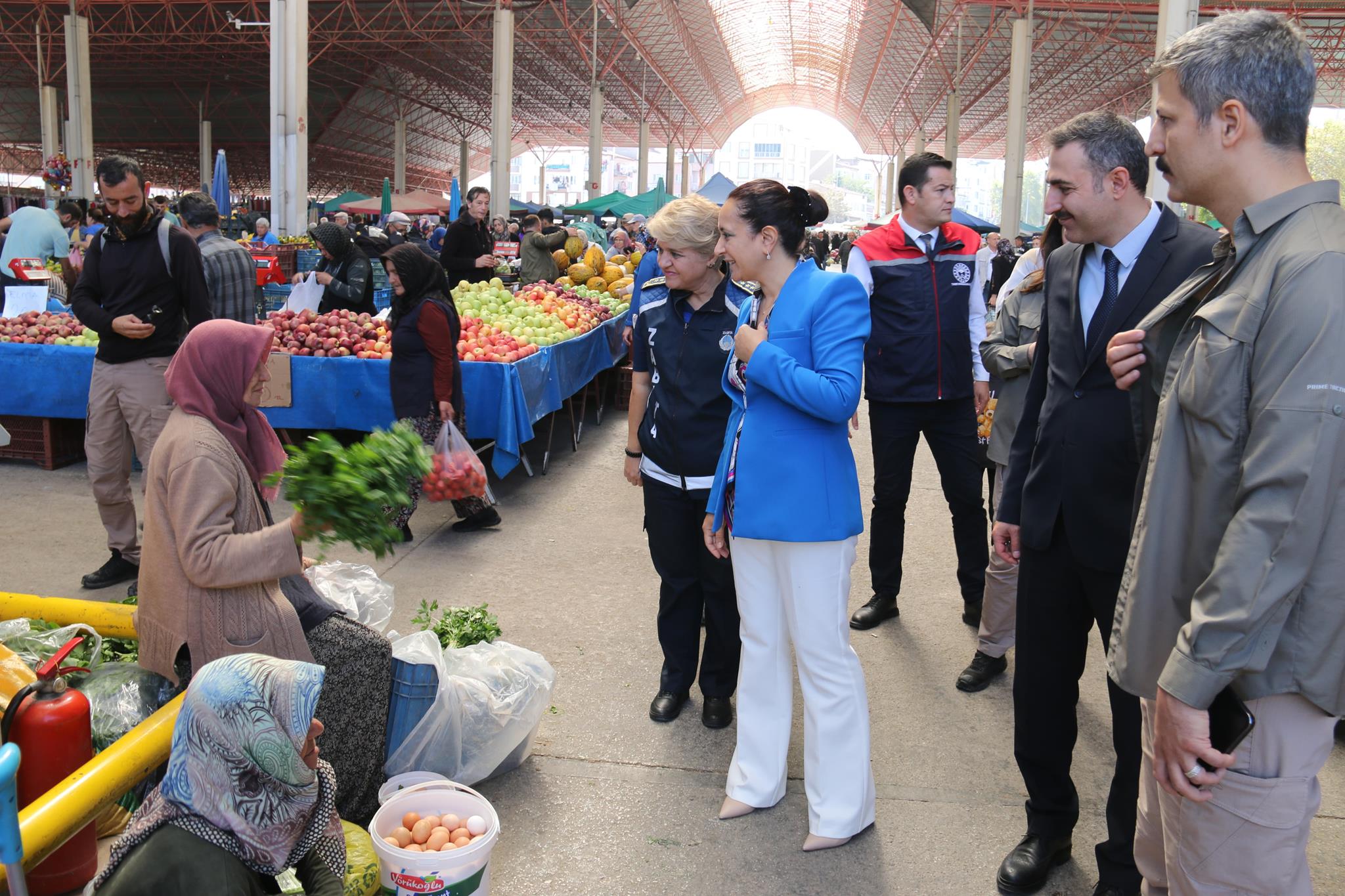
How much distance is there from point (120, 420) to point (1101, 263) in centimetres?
442

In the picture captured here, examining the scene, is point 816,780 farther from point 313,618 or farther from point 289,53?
point 289,53

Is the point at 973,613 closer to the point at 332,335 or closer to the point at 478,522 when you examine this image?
the point at 478,522

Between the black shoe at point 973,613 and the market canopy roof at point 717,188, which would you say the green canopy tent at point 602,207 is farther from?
the black shoe at point 973,613

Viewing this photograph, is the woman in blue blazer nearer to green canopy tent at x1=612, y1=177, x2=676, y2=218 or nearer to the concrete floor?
the concrete floor

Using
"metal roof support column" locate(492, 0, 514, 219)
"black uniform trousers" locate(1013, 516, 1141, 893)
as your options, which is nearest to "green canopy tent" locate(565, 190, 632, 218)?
"metal roof support column" locate(492, 0, 514, 219)

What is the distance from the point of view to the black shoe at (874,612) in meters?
4.84

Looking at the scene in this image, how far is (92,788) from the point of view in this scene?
2.33 meters

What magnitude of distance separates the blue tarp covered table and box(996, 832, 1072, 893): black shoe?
4.54 meters

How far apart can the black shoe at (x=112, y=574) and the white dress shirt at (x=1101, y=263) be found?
14.3 feet

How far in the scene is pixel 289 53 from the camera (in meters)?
14.8

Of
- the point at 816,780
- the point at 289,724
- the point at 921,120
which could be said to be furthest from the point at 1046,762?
the point at 921,120

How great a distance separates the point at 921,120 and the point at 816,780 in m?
50.4

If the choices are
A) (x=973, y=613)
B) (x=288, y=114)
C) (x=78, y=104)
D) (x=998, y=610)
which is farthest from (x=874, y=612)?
(x=78, y=104)

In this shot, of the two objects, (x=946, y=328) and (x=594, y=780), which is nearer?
(x=594, y=780)
